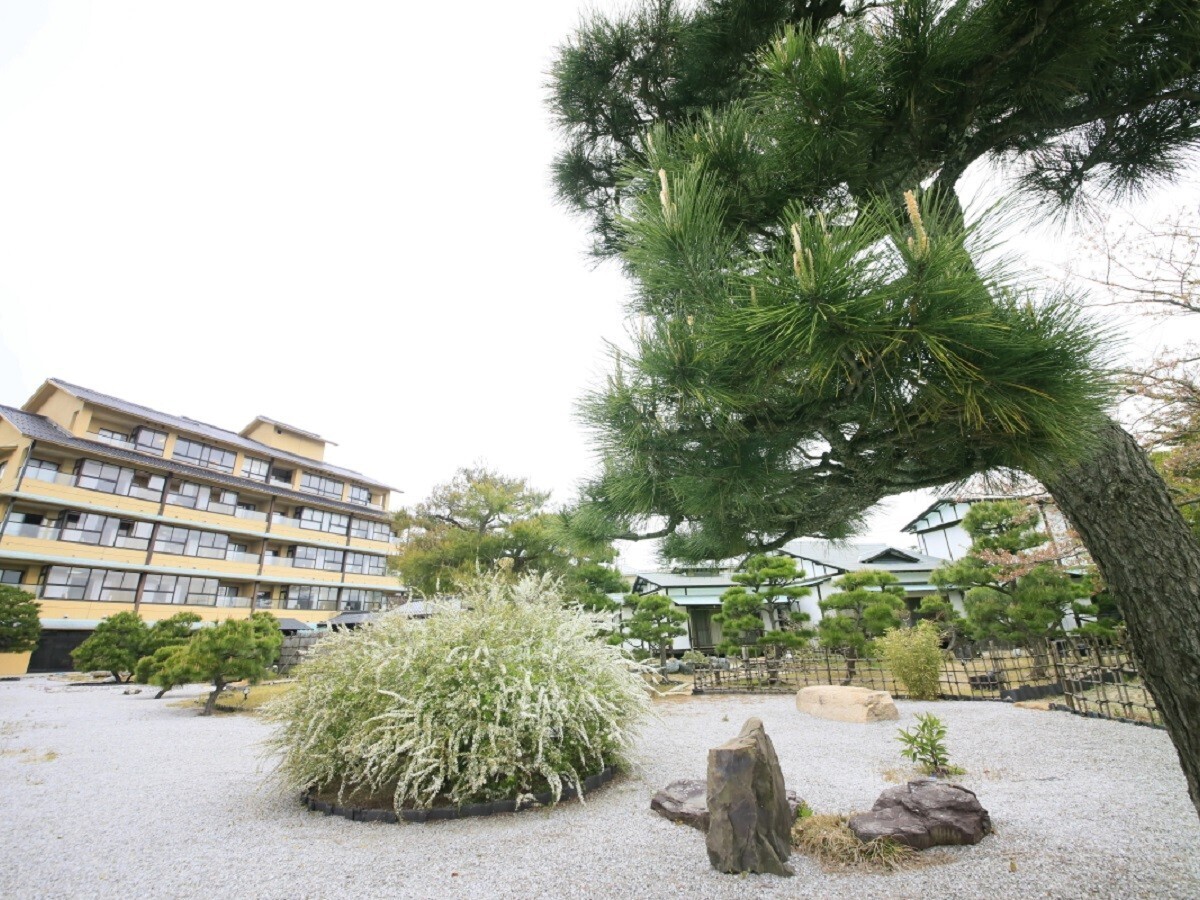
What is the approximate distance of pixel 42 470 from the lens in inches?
632

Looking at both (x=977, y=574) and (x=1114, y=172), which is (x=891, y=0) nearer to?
(x=1114, y=172)

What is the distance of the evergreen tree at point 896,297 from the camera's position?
1.34m

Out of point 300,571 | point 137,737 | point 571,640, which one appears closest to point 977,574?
point 571,640

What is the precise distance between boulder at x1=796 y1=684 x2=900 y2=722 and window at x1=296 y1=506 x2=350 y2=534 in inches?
914

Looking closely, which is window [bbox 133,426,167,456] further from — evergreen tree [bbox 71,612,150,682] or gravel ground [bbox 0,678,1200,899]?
gravel ground [bbox 0,678,1200,899]

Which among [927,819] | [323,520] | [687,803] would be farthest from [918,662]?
[323,520]

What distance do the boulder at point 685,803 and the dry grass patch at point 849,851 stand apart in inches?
21.1

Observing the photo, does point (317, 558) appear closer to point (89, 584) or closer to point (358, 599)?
point (358, 599)

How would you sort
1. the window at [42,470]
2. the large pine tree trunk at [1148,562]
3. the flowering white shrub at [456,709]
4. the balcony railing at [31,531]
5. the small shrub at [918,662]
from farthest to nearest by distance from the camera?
1. the window at [42,470]
2. the balcony railing at [31,531]
3. the small shrub at [918,662]
4. the flowering white shrub at [456,709]
5. the large pine tree trunk at [1148,562]

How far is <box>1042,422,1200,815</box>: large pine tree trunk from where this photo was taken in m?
1.71

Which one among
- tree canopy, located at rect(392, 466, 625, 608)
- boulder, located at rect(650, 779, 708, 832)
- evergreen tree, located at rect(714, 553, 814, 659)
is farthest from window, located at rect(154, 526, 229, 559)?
boulder, located at rect(650, 779, 708, 832)

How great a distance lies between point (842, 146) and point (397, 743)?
4097mm

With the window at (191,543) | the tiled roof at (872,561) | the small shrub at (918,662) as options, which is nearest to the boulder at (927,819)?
the small shrub at (918,662)

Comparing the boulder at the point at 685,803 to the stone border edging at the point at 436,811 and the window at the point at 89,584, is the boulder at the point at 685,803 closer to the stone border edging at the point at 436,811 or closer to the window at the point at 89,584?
the stone border edging at the point at 436,811
